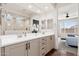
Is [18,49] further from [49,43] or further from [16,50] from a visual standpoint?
[49,43]

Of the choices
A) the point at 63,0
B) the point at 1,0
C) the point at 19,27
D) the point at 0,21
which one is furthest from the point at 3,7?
the point at 63,0

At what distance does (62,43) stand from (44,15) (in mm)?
777

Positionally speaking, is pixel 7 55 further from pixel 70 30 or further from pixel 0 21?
pixel 70 30

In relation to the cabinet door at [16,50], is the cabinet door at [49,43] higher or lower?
lower

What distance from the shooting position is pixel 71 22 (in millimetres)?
1718

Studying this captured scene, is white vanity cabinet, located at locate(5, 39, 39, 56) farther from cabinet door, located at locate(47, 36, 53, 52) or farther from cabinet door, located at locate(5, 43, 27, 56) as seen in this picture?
cabinet door, located at locate(47, 36, 53, 52)

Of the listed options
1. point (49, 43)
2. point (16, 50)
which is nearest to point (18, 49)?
point (16, 50)

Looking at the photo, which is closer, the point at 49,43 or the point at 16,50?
the point at 16,50

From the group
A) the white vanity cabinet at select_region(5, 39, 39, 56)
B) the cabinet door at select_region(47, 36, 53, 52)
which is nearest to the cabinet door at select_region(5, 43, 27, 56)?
the white vanity cabinet at select_region(5, 39, 39, 56)

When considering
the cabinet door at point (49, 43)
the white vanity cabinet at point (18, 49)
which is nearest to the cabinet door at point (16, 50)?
the white vanity cabinet at point (18, 49)

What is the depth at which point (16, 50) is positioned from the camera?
1271 millimetres

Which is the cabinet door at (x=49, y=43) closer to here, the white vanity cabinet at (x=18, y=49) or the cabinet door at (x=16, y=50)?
the white vanity cabinet at (x=18, y=49)

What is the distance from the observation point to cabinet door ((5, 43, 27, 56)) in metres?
1.13

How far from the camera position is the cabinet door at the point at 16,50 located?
113 cm
